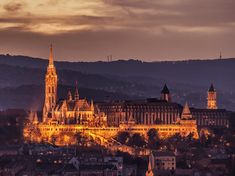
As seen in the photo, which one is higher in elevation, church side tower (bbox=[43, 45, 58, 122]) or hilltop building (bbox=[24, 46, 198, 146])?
church side tower (bbox=[43, 45, 58, 122])

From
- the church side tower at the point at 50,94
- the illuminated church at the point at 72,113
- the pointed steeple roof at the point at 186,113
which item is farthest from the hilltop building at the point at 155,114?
the church side tower at the point at 50,94

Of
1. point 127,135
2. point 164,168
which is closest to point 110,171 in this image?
point 164,168

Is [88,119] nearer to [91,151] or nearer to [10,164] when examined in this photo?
[91,151]

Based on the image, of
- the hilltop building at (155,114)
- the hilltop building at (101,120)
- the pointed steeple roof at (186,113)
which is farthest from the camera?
the hilltop building at (155,114)

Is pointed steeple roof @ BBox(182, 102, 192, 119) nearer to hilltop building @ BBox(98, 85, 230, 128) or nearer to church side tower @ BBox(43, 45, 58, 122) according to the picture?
hilltop building @ BBox(98, 85, 230, 128)

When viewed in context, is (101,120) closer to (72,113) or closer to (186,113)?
(72,113)

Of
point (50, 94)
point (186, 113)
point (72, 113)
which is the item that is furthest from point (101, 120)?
point (50, 94)

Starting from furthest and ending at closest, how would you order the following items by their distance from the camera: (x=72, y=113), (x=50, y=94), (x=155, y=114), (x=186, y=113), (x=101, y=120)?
(x=50, y=94)
(x=155, y=114)
(x=186, y=113)
(x=101, y=120)
(x=72, y=113)

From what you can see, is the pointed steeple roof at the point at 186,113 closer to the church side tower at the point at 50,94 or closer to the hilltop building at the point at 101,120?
the hilltop building at the point at 101,120

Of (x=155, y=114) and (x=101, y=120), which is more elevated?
(x=155, y=114)

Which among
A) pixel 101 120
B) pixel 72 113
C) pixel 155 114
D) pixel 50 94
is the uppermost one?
pixel 50 94

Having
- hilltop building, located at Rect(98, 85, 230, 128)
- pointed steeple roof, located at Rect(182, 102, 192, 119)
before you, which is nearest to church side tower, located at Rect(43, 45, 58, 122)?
hilltop building, located at Rect(98, 85, 230, 128)
